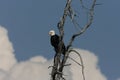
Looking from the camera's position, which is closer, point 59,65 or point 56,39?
point 59,65

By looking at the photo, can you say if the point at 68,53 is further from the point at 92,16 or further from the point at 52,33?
the point at 52,33

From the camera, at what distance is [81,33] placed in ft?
47.9

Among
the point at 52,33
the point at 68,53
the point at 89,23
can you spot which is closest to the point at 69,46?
the point at 68,53

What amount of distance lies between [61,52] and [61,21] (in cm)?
127

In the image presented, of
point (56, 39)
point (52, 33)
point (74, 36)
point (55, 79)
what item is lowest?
point (55, 79)

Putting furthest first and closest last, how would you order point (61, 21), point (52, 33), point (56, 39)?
1. point (52, 33)
2. point (56, 39)
3. point (61, 21)

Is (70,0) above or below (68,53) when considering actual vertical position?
above

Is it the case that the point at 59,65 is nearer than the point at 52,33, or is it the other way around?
the point at 59,65

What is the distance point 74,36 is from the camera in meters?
14.7

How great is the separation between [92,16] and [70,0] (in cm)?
114

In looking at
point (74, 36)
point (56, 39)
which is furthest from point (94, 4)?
point (56, 39)

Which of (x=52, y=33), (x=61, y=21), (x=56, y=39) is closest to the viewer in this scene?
(x=61, y=21)

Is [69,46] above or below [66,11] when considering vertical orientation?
below

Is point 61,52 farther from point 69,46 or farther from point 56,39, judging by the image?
point 56,39
